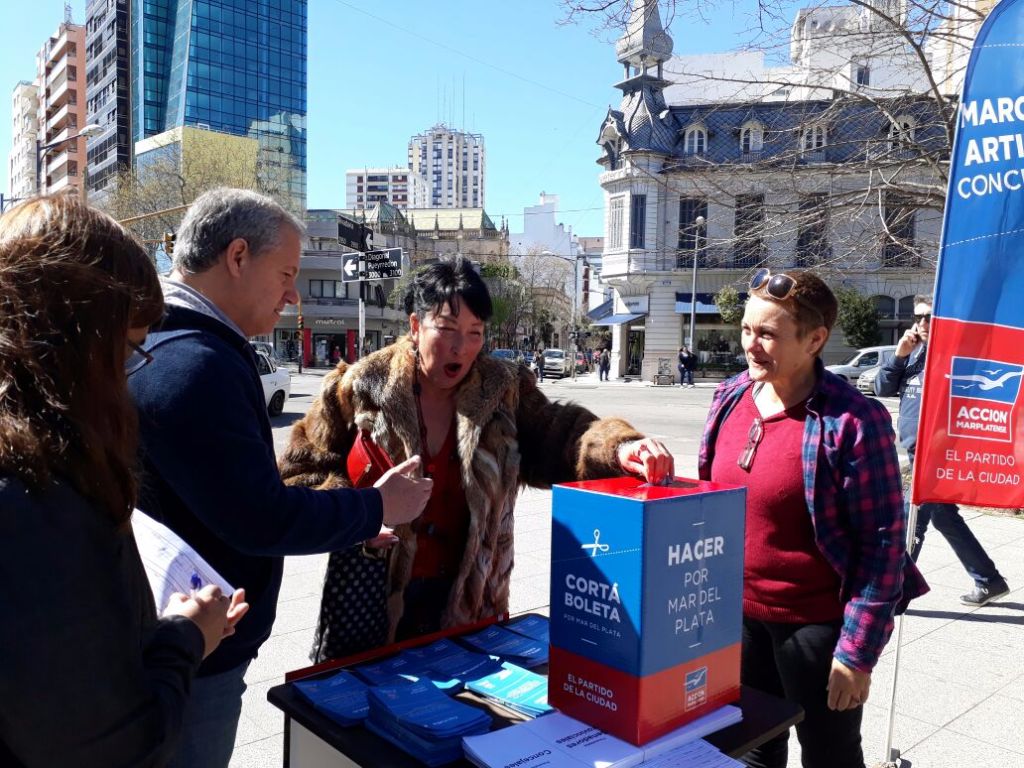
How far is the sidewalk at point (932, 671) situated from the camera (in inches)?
124

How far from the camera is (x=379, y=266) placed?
14.8 metres

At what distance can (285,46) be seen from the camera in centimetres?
7594

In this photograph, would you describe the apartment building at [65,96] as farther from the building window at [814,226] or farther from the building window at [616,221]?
the building window at [814,226]

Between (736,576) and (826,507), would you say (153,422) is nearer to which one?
(736,576)

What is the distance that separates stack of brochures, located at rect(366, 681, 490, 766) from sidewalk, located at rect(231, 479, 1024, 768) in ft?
2.63

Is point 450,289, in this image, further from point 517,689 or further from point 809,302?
point 517,689

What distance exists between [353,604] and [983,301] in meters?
2.41

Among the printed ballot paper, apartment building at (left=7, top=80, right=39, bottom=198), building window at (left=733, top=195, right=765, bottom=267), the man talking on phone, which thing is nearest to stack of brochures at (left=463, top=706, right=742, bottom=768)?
the printed ballot paper

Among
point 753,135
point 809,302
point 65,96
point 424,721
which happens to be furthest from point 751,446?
point 65,96

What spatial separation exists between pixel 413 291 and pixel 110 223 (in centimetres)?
132

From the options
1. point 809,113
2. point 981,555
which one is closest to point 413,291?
point 981,555

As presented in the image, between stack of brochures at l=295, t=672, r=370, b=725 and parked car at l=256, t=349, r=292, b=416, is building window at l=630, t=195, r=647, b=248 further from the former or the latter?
stack of brochures at l=295, t=672, r=370, b=725

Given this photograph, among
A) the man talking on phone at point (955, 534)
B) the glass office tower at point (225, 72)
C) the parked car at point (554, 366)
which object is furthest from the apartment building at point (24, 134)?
the man talking on phone at point (955, 534)

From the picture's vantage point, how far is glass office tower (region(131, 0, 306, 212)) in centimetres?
6681
